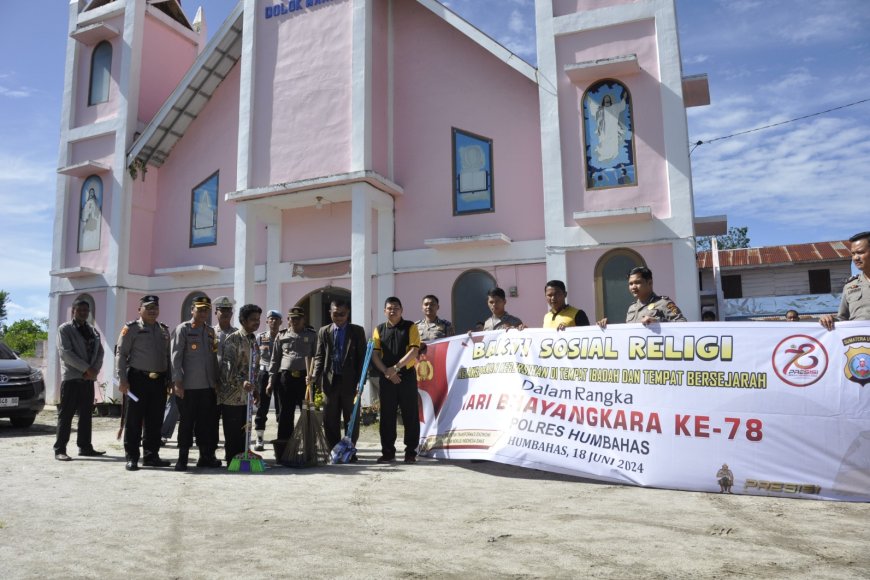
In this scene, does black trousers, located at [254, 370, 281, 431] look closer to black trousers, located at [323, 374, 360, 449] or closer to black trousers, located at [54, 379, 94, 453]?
black trousers, located at [323, 374, 360, 449]

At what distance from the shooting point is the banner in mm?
4625

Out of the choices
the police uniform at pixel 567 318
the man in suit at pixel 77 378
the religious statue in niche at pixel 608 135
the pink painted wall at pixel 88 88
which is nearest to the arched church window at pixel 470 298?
the religious statue in niche at pixel 608 135

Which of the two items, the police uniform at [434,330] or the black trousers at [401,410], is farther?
the police uniform at [434,330]

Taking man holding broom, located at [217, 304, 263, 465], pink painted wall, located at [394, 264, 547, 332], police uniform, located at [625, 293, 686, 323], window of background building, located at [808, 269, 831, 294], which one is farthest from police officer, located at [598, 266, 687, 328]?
window of background building, located at [808, 269, 831, 294]

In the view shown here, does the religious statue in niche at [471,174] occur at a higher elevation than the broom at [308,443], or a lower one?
higher

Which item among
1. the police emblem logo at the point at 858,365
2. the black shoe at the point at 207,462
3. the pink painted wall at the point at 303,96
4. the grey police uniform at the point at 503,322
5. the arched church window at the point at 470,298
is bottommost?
the black shoe at the point at 207,462

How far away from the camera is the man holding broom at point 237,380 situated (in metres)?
6.41

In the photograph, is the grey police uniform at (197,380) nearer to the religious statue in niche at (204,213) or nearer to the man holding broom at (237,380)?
Answer: the man holding broom at (237,380)

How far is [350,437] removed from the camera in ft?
22.4

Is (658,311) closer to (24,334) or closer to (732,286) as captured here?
(732,286)

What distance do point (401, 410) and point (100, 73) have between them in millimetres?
14224

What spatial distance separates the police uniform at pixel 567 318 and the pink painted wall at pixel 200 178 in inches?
398

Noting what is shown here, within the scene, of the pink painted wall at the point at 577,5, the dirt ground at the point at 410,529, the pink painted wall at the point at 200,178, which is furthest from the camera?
the pink painted wall at the point at 200,178

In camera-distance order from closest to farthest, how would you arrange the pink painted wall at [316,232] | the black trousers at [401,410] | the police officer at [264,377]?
1. the black trousers at [401,410]
2. the police officer at [264,377]
3. the pink painted wall at [316,232]
